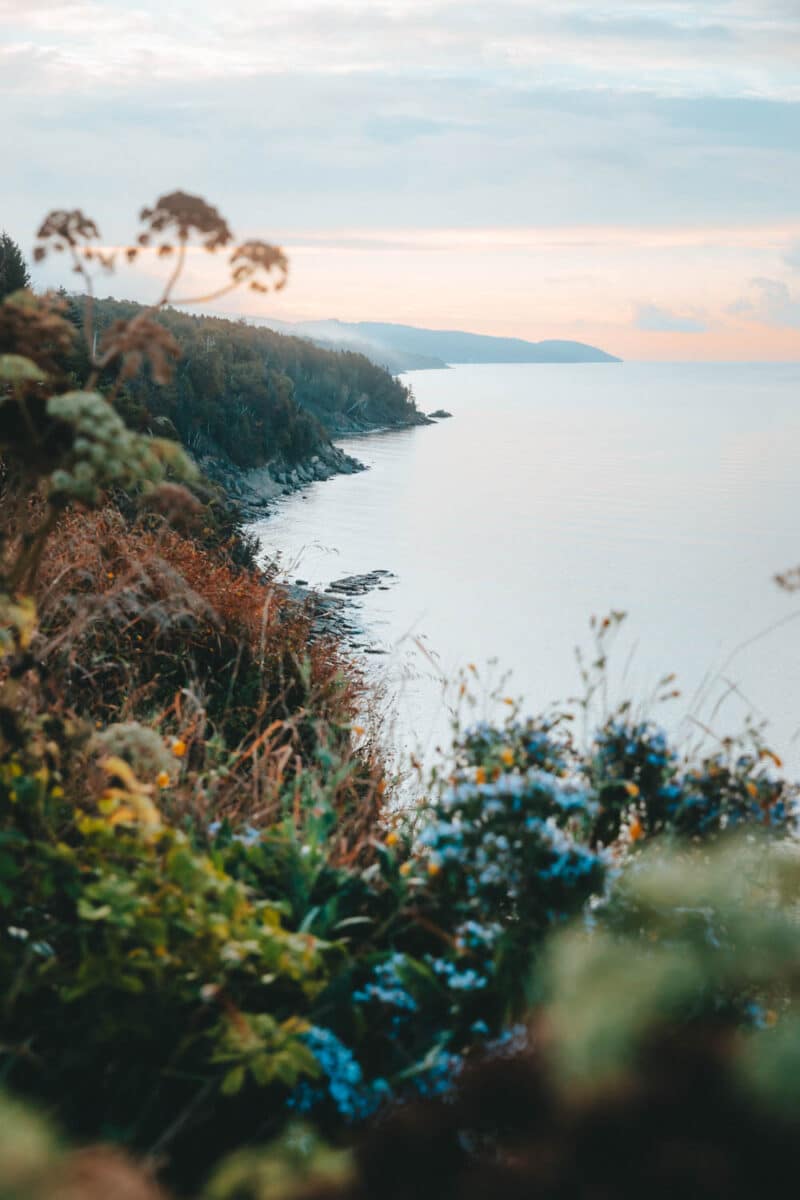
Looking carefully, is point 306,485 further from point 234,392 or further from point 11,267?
point 11,267

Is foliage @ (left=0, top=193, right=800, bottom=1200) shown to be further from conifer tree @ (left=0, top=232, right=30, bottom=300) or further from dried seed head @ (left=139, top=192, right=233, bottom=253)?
conifer tree @ (left=0, top=232, right=30, bottom=300)

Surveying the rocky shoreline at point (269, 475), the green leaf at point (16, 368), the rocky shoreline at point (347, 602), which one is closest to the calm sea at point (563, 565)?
the rocky shoreline at point (347, 602)

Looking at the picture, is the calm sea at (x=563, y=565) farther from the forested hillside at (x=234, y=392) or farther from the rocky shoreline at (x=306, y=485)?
the forested hillside at (x=234, y=392)

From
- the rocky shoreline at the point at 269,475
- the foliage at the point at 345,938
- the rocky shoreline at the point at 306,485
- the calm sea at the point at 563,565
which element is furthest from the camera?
the rocky shoreline at the point at 269,475

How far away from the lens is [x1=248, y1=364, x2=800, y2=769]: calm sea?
16.5m

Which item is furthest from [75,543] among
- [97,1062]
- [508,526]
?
[508,526]

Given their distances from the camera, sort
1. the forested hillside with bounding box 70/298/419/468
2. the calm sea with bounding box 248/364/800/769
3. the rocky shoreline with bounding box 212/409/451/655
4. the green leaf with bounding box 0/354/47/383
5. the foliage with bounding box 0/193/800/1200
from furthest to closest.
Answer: the forested hillside with bounding box 70/298/419/468, the rocky shoreline with bounding box 212/409/451/655, the calm sea with bounding box 248/364/800/769, the green leaf with bounding box 0/354/47/383, the foliage with bounding box 0/193/800/1200

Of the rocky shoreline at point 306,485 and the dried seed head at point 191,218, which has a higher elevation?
the dried seed head at point 191,218

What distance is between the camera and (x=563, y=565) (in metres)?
30.1

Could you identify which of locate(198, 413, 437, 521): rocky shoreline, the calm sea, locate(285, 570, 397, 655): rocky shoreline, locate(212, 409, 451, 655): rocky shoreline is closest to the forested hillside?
locate(198, 413, 437, 521): rocky shoreline

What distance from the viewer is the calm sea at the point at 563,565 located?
650 inches

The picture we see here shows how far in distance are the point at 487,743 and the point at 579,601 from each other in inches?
919

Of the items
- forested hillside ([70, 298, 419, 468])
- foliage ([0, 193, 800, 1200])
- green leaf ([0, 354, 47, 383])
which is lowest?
foliage ([0, 193, 800, 1200])

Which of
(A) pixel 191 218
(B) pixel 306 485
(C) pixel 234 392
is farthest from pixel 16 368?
(C) pixel 234 392
